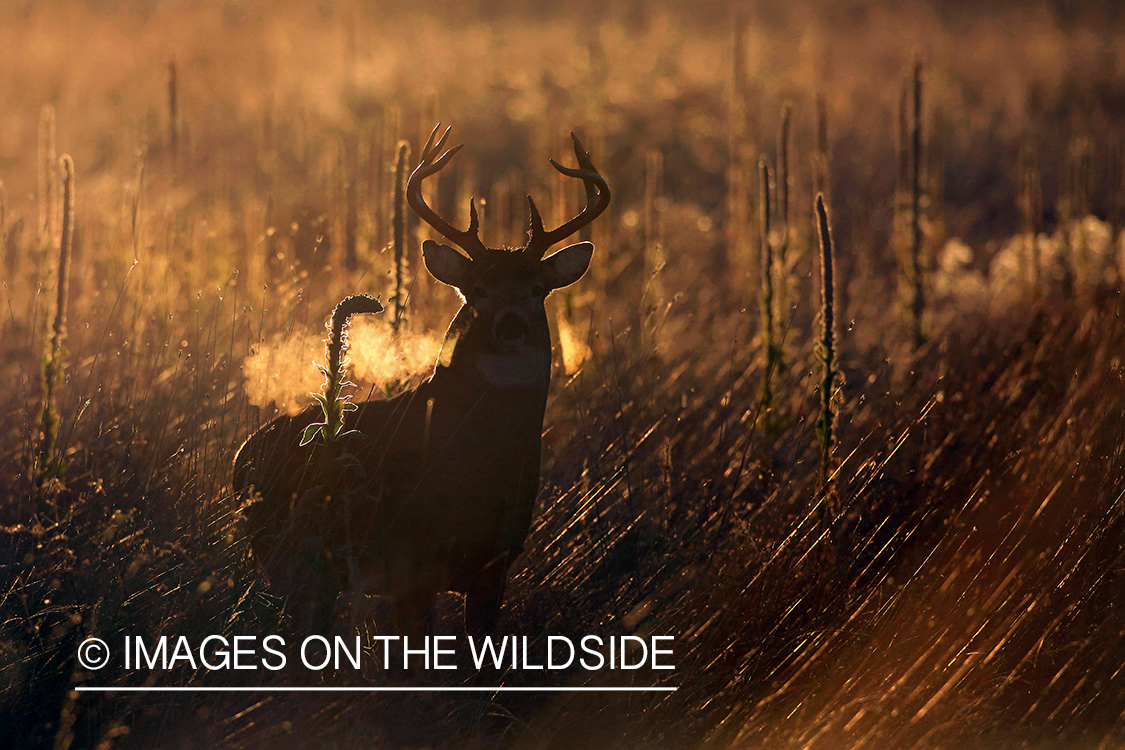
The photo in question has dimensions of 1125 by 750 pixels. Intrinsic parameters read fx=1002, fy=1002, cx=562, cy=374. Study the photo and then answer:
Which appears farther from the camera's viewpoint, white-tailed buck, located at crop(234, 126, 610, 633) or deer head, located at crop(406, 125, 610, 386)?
deer head, located at crop(406, 125, 610, 386)

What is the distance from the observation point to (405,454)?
3.21m

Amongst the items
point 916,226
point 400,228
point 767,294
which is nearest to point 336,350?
point 400,228


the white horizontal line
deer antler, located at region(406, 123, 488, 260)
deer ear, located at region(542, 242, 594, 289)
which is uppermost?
deer antler, located at region(406, 123, 488, 260)

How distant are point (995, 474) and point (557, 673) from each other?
88.1 inches

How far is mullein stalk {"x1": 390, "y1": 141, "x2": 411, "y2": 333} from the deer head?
742mm

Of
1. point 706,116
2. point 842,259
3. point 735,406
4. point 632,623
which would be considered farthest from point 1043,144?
point 632,623

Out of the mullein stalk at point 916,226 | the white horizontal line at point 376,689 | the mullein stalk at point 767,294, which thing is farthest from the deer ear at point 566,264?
the mullein stalk at point 916,226

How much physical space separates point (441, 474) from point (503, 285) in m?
0.63

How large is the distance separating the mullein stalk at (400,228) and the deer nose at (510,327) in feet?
3.54

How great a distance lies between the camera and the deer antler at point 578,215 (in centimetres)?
341

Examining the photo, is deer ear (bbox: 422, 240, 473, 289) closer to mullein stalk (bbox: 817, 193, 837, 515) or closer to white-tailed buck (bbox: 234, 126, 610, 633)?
white-tailed buck (bbox: 234, 126, 610, 633)

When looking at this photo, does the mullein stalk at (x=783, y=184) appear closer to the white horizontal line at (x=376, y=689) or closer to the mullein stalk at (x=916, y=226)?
the mullein stalk at (x=916, y=226)

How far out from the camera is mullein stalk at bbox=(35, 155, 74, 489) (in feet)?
12.5

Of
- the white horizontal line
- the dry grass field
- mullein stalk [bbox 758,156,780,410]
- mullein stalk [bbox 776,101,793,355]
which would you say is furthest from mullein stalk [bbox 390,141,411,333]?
mullein stalk [bbox 776,101,793,355]
